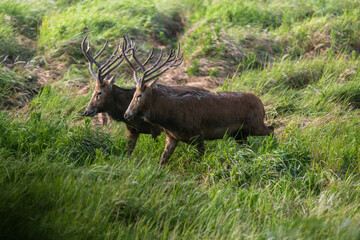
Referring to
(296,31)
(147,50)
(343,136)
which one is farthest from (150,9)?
(343,136)

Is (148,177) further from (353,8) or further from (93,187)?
(353,8)

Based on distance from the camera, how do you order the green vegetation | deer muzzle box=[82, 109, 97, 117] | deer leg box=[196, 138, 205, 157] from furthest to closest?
deer muzzle box=[82, 109, 97, 117], deer leg box=[196, 138, 205, 157], the green vegetation

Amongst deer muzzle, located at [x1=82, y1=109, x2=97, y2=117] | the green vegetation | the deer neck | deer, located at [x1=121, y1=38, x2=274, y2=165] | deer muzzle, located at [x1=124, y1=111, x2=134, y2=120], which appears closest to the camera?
the green vegetation

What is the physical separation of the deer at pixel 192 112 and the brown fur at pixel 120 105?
0.76 ft

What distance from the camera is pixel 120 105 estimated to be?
6633 mm

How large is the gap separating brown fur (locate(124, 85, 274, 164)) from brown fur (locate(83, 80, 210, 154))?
24cm

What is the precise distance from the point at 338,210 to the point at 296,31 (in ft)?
22.1

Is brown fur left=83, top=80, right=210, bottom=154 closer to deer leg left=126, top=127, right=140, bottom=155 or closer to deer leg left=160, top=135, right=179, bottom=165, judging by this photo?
deer leg left=126, top=127, right=140, bottom=155

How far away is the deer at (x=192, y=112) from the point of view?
616 centimetres

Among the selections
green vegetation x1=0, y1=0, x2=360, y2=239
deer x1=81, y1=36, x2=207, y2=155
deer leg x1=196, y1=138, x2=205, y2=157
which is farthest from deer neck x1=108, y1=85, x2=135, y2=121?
deer leg x1=196, y1=138, x2=205, y2=157

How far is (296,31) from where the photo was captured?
11.0m

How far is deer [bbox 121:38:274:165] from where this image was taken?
6.16 meters

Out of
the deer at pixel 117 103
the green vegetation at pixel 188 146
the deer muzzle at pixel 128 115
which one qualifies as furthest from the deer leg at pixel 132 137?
the deer muzzle at pixel 128 115

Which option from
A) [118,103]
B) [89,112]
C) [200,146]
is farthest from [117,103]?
[200,146]
